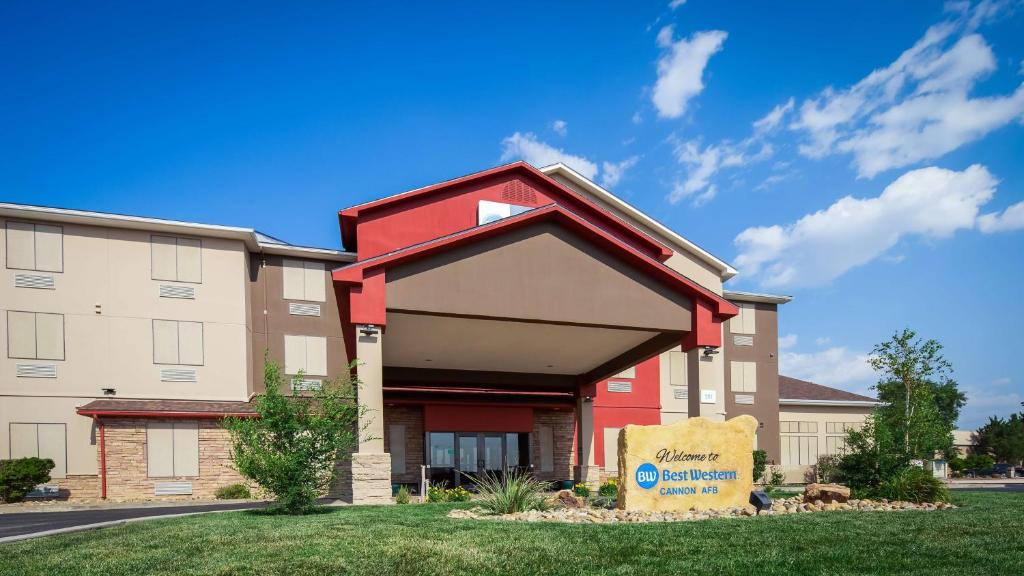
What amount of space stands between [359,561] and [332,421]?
621 centimetres

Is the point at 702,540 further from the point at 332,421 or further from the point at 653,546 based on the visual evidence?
the point at 332,421

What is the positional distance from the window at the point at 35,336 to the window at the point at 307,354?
8.17 meters

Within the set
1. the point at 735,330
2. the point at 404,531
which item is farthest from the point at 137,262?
the point at 735,330

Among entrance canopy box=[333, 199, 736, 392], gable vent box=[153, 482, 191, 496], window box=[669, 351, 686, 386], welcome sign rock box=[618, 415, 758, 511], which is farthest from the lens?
window box=[669, 351, 686, 386]

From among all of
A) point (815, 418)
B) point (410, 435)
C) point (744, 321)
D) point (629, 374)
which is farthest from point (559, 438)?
point (815, 418)

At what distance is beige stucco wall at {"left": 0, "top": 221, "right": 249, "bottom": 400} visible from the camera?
85.9 feet

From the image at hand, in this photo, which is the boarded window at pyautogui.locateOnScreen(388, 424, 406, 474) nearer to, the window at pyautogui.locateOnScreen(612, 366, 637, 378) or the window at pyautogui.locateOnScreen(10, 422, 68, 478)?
the window at pyautogui.locateOnScreen(612, 366, 637, 378)

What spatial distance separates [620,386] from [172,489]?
19.2 metres

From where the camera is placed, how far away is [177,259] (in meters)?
28.5

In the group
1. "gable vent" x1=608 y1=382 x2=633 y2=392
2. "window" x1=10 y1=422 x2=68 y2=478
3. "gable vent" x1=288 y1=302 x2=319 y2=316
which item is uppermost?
"gable vent" x1=288 y1=302 x2=319 y2=316

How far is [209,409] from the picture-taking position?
2636 cm

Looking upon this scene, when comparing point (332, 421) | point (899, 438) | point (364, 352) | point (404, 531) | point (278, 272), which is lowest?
point (899, 438)

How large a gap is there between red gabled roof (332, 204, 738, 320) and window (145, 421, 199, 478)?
519 inches

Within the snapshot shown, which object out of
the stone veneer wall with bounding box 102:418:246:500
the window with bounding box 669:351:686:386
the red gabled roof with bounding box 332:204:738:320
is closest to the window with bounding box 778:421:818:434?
the window with bounding box 669:351:686:386
